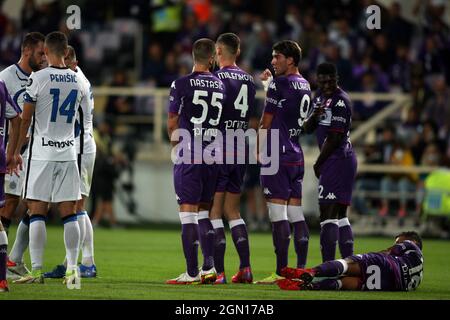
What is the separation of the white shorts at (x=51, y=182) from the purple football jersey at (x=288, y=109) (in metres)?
2.41

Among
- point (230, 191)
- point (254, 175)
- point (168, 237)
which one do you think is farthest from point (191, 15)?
point (230, 191)

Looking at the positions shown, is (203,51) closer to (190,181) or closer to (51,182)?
(190,181)

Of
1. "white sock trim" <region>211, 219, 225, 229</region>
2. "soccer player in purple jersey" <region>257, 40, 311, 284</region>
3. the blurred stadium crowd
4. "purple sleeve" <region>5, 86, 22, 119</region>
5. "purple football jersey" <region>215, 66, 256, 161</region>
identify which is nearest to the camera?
"purple sleeve" <region>5, 86, 22, 119</region>

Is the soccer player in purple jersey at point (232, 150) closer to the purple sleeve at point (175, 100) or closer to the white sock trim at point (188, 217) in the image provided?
the white sock trim at point (188, 217)

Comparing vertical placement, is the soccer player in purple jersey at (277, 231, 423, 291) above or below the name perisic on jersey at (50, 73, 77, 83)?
below

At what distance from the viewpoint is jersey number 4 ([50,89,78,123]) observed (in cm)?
1166

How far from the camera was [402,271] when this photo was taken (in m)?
11.9

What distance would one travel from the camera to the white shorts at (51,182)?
11648 millimetres

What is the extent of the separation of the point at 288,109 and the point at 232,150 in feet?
2.65

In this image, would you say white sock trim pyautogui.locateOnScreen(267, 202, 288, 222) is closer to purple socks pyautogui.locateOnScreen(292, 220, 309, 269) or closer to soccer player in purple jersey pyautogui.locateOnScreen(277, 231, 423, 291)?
purple socks pyautogui.locateOnScreen(292, 220, 309, 269)

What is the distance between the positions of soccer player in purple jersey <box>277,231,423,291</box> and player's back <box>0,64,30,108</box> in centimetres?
383

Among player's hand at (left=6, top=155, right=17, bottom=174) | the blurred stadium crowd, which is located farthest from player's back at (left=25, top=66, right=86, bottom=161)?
the blurred stadium crowd

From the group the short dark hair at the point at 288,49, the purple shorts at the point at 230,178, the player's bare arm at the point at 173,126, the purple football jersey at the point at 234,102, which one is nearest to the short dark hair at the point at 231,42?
the purple football jersey at the point at 234,102
